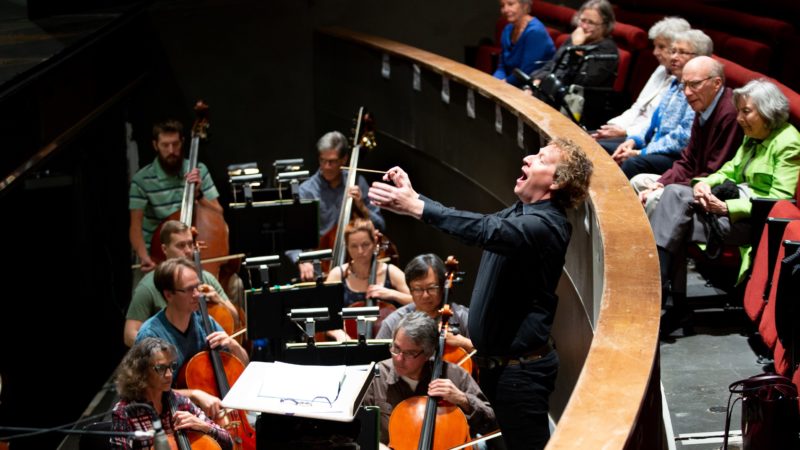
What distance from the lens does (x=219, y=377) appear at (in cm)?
443

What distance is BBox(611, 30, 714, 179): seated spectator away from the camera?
476 cm

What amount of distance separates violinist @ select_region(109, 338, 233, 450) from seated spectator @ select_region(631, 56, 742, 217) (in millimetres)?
1961

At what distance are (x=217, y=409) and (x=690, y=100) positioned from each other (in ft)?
7.44

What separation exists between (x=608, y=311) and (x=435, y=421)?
1529 mm

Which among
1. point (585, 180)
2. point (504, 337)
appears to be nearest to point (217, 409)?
point (504, 337)

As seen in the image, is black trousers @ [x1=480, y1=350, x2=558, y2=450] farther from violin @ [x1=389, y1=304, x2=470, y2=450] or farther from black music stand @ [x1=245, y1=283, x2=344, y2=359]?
black music stand @ [x1=245, y1=283, x2=344, y2=359]

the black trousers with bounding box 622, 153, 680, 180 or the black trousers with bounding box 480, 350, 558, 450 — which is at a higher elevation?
the black trousers with bounding box 622, 153, 680, 180

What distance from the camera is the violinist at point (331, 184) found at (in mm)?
6406

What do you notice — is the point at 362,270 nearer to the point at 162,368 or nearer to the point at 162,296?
the point at 162,296

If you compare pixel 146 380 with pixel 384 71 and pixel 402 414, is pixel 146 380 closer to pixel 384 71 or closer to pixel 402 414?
pixel 402 414

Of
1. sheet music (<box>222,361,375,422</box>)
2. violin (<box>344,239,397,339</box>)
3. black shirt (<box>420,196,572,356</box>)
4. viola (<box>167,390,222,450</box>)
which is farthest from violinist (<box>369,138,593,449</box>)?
violin (<box>344,239,397,339</box>)

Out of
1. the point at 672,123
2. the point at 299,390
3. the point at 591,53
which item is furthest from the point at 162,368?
the point at 591,53

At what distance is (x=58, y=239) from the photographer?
20.0ft

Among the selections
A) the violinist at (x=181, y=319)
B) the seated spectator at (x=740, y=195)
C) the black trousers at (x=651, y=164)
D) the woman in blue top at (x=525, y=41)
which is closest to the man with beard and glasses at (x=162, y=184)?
the violinist at (x=181, y=319)
